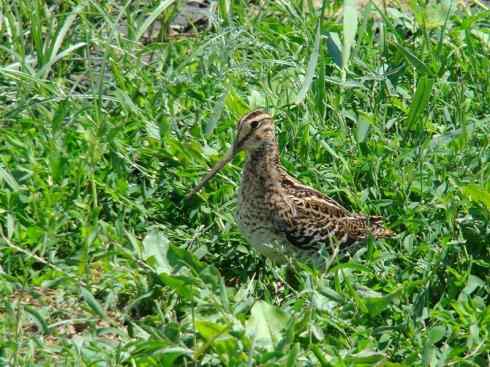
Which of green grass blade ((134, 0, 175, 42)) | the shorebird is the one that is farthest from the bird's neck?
green grass blade ((134, 0, 175, 42))

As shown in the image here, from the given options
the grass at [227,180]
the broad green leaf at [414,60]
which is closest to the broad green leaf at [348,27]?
the grass at [227,180]

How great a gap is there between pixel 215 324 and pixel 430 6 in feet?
10.8

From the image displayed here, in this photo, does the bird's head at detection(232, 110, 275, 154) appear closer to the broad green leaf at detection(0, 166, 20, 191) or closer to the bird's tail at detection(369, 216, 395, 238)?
the bird's tail at detection(369, 216, 395, 238)

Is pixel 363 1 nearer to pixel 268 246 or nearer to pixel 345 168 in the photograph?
pixel 345 168

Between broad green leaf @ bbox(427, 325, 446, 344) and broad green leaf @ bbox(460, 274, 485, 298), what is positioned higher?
broad green leaf @ bbox(427, 325, 446, 344)

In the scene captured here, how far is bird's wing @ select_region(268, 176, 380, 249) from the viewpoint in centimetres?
627

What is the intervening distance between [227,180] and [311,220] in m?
0.57

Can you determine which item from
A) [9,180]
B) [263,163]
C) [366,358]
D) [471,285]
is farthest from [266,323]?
[9,180]

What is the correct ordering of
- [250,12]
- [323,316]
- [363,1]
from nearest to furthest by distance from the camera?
1. [323,316]
2. [250,12]
3. [363,1]

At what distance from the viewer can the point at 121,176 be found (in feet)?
21.2

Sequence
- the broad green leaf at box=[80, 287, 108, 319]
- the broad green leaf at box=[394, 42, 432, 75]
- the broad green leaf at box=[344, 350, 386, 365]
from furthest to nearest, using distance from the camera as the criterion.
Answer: the broad green leaf at box=[394, 42, 432, 75] < the broad green leaf at box=[80, 287, 108, 319] < the broad green leaf at box=[344, 350, 386, 365]

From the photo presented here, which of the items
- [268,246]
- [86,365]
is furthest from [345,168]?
[86,365]

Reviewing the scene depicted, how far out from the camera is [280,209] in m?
6.31

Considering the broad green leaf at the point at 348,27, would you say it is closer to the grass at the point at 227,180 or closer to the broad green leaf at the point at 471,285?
the grass at the point at 227,180
